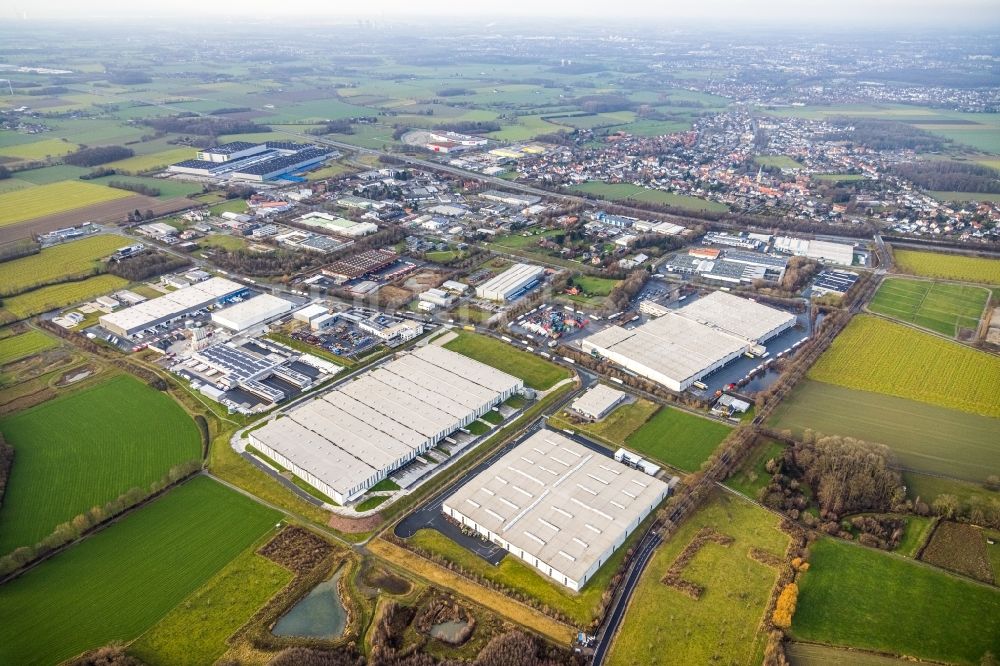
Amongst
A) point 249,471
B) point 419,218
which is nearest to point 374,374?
point 249,471

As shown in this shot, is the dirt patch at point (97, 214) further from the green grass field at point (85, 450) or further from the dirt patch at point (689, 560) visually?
the dirt patch at point (689, 560)

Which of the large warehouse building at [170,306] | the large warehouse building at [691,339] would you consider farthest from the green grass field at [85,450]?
the large warehouse building at [691,339]

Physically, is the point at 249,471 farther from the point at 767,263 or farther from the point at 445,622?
the point at 767,263

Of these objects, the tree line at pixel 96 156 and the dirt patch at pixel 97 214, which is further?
the tree line at pixel 96 156

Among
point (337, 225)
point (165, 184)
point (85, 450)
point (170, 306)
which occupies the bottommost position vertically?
point (85, 450)

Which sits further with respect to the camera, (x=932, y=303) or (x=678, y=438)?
(x=932, y=303)

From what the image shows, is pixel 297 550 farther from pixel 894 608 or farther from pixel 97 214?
pixel 97 214

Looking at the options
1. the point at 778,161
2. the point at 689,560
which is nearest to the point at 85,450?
the point at 689,560
